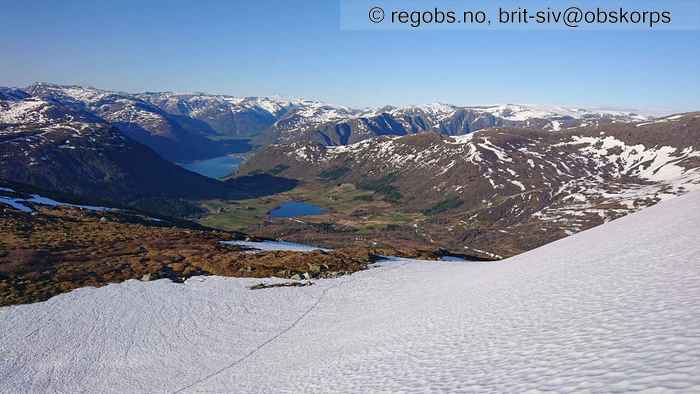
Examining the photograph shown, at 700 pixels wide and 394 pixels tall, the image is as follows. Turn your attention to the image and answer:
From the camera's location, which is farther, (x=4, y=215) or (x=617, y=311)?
(x=4, y=215)

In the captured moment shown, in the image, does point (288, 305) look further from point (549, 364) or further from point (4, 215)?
point (4, 215)

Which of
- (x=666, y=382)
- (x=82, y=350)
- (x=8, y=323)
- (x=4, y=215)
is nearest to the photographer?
(x=666, y=382)

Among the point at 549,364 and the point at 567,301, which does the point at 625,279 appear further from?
the point at 549,364

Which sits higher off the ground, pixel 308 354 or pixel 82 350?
pixel 308 354

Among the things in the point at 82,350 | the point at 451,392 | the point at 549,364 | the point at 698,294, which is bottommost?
the point at 82,350

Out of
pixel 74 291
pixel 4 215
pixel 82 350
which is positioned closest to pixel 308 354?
pixel 82 350

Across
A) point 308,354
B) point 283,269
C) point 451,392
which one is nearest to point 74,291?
point 283,269

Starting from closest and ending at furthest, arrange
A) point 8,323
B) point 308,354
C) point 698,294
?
point 698,294
point 308,354
point 8,323
